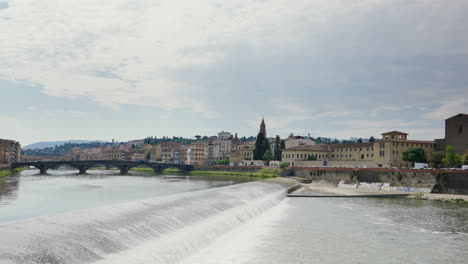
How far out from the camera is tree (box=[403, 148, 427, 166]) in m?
76.8

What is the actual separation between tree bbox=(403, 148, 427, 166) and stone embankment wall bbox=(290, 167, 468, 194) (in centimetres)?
1762

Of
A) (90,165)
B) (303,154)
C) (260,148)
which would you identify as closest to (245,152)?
(260,148)

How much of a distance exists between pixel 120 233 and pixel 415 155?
72094mm

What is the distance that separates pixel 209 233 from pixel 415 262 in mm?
9017

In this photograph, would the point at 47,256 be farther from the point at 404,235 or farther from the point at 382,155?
the point at 382,155

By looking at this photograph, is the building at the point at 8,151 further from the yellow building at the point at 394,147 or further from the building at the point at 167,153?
the yellow building at the point at 394,147

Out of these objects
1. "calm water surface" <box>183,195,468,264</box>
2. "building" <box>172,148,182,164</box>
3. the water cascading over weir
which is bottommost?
"calm water surface" <box>183,195,468,264</box>

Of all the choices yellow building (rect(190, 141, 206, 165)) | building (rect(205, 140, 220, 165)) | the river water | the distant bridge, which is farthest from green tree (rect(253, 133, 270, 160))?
the river water

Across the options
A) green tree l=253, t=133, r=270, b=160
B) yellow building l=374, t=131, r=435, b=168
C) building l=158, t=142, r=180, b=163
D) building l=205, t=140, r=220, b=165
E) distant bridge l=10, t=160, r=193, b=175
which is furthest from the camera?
building l=158, t=142, r=180, b=163

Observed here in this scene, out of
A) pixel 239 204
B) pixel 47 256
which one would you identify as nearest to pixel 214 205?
pixel 239 204

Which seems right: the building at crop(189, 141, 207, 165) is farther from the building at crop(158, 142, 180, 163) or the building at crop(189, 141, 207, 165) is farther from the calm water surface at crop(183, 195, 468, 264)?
the calm water surface at crop(183, 195, 468, 264)

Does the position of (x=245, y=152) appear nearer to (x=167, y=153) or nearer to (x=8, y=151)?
(x=167, y=153)

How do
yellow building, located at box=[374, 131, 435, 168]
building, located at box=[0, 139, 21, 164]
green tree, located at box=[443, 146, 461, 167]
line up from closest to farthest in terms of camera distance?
1. green tree, located at box=[443, 146, 461, 167]
2. yellow building, located at box=[374, 131, 435, 168]
3. building, located at box=[0, 139, 21, 164]

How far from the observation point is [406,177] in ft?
184
